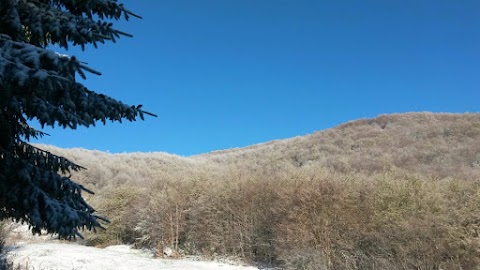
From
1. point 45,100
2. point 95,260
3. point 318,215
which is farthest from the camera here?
point 95,260

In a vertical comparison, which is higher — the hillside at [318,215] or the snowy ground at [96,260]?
the hillside at [318,215]

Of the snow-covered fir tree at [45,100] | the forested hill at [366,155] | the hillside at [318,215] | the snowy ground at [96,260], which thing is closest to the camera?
the snow-covered fir tree at [45,100]

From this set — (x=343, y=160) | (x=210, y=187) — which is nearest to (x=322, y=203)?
(x=210, y=187)

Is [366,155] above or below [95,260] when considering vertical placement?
above

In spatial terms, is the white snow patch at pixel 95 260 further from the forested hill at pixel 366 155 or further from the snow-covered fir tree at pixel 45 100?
the snow-covered fir tree at pixel 45 100

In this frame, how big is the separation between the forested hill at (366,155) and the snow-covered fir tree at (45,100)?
569 inches

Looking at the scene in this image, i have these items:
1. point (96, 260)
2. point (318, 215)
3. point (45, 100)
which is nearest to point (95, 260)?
point (96, 260)

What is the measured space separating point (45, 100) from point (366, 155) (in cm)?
2842

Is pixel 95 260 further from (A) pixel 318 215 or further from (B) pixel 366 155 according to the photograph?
(B) pixel 366 155

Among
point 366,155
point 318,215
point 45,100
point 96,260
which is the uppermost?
point 366,155

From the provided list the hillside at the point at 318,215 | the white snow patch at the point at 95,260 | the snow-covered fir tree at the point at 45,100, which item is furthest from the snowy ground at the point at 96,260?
the snow-covered fir tree at the point at 45,100

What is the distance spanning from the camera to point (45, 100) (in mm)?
4086

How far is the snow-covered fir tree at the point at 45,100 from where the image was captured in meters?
3.53

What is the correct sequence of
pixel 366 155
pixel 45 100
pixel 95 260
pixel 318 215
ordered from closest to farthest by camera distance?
1. pixel 45 100
2. pixel 318 215
3. pixel 95 260
4. pixel 366 155
